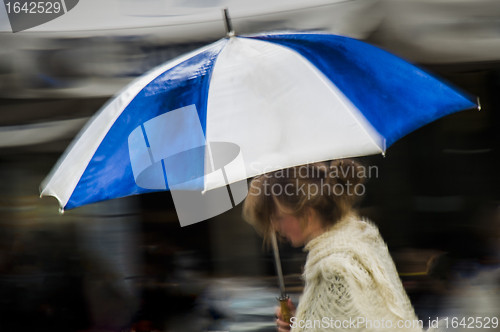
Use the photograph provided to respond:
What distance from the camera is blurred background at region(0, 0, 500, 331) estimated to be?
3.17 m

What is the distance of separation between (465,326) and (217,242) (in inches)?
84.6

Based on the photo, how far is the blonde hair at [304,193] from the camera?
1.70m

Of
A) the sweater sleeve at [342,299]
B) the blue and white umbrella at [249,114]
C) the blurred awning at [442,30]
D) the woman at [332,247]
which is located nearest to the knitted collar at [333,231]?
the woman at [332,247]

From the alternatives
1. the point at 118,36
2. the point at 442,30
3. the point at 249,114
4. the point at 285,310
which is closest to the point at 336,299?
the point at 285,310

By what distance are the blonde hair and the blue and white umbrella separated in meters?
0.26

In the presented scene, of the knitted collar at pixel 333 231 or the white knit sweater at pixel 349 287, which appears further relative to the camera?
the knitted collar at pixel 333 231

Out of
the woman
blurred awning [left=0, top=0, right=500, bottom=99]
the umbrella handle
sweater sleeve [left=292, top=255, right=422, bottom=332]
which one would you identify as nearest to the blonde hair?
the woman

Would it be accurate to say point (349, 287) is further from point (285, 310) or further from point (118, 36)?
point (118, 36)

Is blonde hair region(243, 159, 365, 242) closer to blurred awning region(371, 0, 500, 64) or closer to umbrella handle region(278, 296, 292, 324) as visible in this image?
umbrella handle region(278, 296, 292, 324)

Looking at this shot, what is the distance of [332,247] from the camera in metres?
1.57

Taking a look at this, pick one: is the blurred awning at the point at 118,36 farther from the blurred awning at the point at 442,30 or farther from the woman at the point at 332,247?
the woman at the point at 332,247

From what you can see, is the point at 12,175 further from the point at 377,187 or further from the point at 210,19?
the point at 377,187

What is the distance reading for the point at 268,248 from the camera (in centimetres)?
379

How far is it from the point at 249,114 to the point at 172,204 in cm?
253
